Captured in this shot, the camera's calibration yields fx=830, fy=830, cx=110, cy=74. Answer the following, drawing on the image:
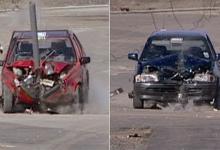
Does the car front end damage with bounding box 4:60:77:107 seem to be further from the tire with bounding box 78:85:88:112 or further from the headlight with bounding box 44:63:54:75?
the tire with bounding box 78:85:88:112

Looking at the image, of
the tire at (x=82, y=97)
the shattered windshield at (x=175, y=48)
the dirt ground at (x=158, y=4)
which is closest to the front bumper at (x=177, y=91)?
the shattered windshield at (x=175, y=48)

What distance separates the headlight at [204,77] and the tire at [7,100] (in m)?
3.02

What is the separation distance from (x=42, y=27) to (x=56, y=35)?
13.8ft

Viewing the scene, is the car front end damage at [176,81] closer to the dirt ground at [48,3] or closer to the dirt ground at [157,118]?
the dirt ground at [157,118]

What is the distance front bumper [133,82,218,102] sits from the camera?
13.4 m

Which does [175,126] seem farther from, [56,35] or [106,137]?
[56,35]

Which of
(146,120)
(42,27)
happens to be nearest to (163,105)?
(146,120)

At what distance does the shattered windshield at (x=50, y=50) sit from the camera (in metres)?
13.9

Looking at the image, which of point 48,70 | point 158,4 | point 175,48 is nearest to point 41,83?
point 48,70

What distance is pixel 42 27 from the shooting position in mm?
19000

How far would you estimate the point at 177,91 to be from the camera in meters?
13.6

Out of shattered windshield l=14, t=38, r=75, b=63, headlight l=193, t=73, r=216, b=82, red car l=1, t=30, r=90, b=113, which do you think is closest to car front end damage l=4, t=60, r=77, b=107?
red car l=1, t=30, r=90, b=113

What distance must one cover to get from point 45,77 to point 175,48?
235cm

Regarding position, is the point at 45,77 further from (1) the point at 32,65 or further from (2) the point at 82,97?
(2) the point at 82,97
